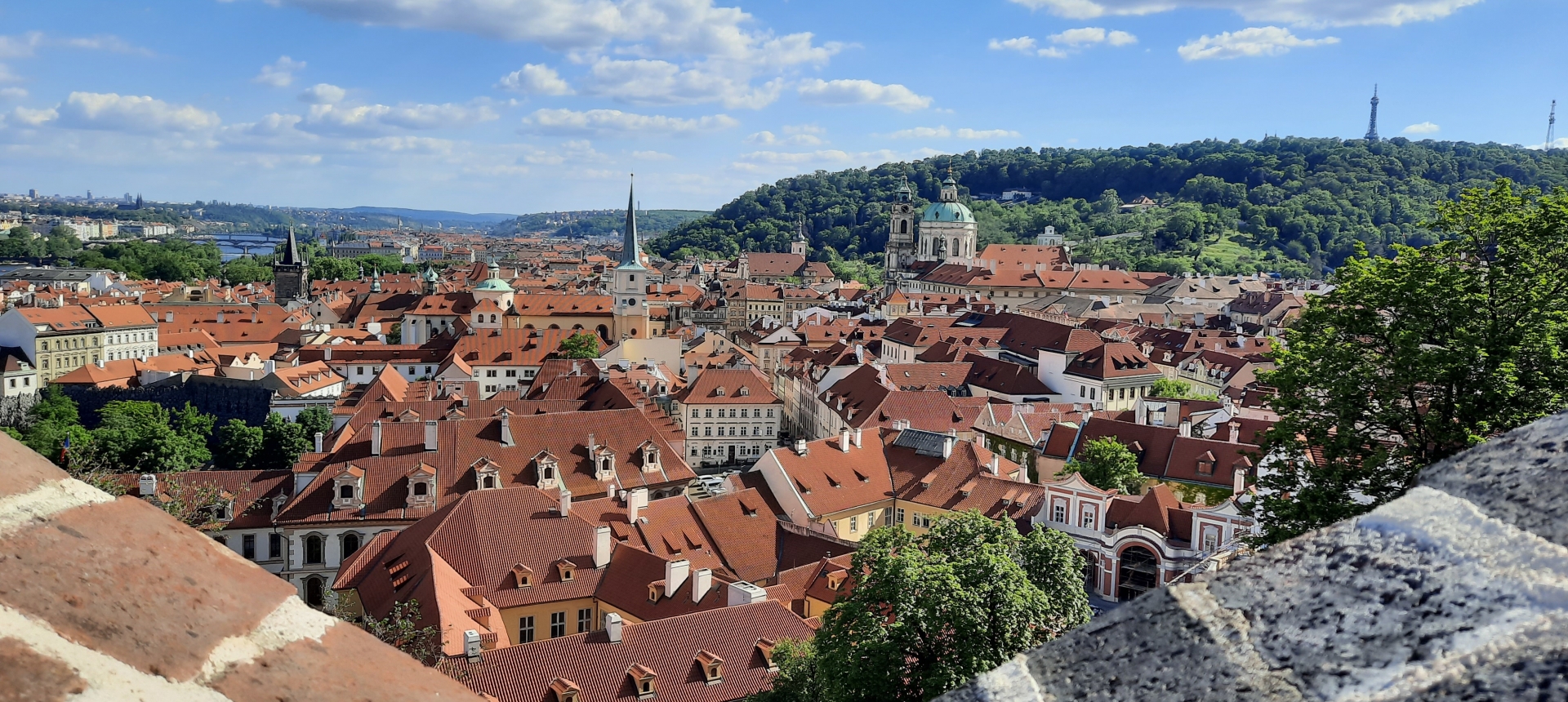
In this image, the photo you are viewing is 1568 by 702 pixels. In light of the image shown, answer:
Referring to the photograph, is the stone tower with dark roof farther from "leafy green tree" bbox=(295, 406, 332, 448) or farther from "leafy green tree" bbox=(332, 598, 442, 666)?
"leafy green tree" bbox=(332, 598, 442, 666)

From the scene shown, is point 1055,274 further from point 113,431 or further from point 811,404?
point 113,431

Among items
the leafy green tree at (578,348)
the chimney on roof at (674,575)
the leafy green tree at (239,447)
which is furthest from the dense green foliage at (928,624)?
the leafy green tree at (578,348)

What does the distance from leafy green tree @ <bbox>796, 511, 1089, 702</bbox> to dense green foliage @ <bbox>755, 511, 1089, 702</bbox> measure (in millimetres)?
12

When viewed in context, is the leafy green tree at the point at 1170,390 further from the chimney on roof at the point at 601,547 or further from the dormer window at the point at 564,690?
the dormer window at the point at 564,690

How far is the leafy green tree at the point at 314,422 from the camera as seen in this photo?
5000 cm

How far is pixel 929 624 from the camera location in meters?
15.7

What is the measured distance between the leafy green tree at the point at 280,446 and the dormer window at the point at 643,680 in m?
32.5

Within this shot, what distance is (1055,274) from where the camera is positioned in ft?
409

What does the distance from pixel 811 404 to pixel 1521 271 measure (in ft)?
153

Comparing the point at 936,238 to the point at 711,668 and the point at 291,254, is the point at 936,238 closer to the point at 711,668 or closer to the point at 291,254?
the point at 291,254

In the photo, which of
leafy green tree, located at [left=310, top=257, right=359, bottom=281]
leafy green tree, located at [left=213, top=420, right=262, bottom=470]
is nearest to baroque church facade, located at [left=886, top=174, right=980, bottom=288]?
leafy green tree, located at [left=310, top=257, right=359, bottom=281]

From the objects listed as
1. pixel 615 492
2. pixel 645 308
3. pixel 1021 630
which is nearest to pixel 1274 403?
pixel 1021 630

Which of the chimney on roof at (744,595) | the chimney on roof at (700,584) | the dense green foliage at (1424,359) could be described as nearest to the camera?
the dense green foliage at (1424,359)

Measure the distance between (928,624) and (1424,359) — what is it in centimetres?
733
